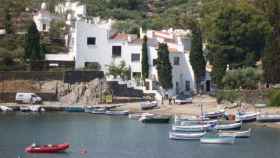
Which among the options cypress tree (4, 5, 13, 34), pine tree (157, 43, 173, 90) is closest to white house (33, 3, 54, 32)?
cypress tree (4, 5, 13, 34)

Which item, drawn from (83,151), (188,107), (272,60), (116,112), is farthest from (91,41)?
(83,151)

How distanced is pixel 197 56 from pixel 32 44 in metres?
20.5

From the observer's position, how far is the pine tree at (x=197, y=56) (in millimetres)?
123438

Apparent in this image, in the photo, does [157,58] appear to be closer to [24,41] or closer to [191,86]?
[191,86]

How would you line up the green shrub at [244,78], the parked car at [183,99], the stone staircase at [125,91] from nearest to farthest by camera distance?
the parked car at [183,99], the green shrub at [244,78], the stone staircase at [125,91]

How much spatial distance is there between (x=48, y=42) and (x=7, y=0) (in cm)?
1916

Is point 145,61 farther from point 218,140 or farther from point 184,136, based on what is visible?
point 218,140

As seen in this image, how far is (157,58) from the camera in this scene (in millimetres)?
123562

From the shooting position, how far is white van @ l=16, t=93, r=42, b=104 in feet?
389

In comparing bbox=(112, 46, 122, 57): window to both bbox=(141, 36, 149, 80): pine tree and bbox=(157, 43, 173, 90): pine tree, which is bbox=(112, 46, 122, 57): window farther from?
bbox=(157, 43, 173, 90): pine tree

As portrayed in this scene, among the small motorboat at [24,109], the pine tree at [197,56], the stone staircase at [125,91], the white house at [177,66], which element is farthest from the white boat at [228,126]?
the small motorboat at [24,109]

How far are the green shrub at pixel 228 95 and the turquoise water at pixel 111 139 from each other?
40.9ft

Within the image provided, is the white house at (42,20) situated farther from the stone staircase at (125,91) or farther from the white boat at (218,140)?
the white boat at (218,140)

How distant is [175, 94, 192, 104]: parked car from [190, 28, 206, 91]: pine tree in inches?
142
